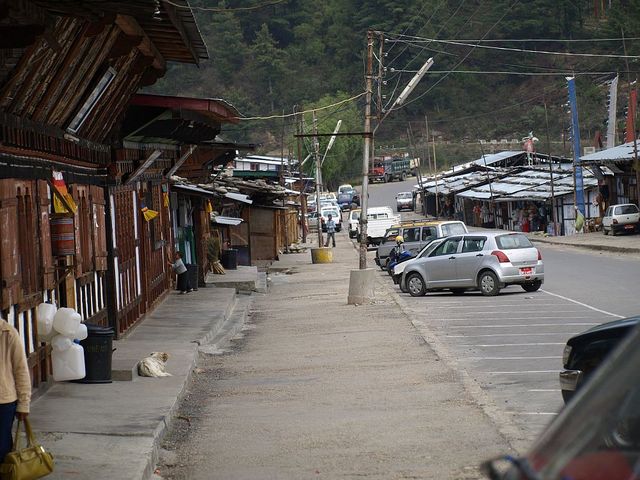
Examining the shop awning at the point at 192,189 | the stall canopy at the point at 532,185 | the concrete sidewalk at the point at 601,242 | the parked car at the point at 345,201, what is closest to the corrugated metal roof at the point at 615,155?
the concrete sidewalk at the point at 601,242

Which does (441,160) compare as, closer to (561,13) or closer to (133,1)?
(561,13)

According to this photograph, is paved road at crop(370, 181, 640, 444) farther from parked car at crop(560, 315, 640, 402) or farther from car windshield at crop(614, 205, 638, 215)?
car windshield at crop(614, 205, 638, 215)

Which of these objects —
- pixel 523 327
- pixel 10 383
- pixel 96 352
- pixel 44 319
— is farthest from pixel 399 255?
pixel 10 383

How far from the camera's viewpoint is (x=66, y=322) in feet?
40.7

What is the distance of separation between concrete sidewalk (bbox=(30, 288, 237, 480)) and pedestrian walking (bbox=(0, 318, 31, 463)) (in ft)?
2.27

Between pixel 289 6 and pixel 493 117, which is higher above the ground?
pixel 289 6

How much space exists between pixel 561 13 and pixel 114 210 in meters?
116

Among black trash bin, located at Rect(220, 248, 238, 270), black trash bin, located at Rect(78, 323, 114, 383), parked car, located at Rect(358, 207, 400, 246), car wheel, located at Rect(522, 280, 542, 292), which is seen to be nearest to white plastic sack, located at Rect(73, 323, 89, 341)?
black trash bin, located at Rect(78, 323, 114, 383)

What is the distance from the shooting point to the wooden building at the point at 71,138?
418 inches

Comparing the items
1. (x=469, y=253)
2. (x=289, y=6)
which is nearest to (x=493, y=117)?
(x=289, y=6)

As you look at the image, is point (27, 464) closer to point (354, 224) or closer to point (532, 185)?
point (532, 185)

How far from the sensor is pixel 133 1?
8.42m

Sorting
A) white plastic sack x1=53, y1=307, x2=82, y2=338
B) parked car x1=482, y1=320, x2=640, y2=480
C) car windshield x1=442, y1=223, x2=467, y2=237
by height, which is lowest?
white plastic sack x1=53, y1=307, x2=82, y2=338

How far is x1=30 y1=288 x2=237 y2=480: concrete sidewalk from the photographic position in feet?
30.3
